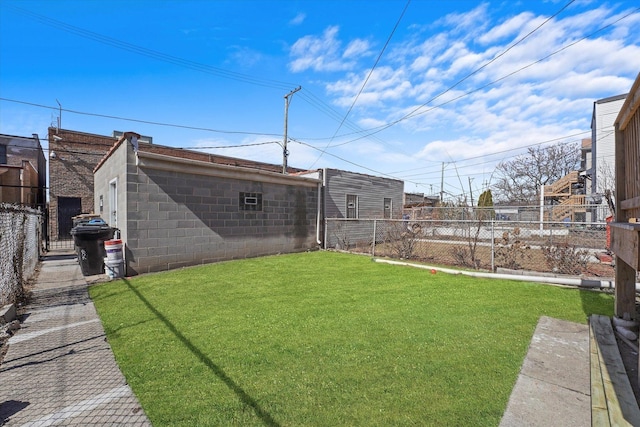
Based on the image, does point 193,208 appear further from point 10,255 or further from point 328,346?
point 328,346

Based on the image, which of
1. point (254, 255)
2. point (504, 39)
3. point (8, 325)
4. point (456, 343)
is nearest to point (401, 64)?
point (504, 39)

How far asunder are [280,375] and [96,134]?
21.1 metres

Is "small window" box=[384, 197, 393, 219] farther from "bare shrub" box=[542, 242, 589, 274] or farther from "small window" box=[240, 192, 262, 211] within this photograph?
"bare shrub" box=[542, 242, 589, 274]

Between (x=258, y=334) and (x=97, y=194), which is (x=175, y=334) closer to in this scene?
(x=258, y=334)

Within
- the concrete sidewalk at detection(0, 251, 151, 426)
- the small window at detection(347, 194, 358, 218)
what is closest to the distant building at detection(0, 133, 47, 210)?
the concrete sidewalk at detection(0, 251, 151, 426)

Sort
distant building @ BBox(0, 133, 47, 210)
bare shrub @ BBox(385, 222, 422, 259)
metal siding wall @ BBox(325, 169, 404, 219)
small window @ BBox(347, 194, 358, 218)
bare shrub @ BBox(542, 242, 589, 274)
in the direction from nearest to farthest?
bare shrub @ BBox(542, 242, 589, 274), bare shrub @ BBox(385, 222, 422, 259), metal siding wall @ BBox(325, 169, 404, 219), distant building @ BBox(0, 133, 47, 210), small window @ BBox(347, 194, 358, 218)

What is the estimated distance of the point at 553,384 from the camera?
2.48 meters

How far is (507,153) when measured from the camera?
29.0 m

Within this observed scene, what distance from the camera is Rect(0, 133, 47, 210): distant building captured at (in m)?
13.4

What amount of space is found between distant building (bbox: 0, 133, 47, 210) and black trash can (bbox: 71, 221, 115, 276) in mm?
9817

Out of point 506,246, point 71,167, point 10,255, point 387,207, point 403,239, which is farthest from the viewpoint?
point 71,167

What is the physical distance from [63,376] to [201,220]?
5.93m

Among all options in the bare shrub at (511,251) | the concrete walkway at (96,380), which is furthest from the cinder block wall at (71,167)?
the bare shrub at (511,251)

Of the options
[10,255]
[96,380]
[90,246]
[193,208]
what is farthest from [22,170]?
[96,380]
